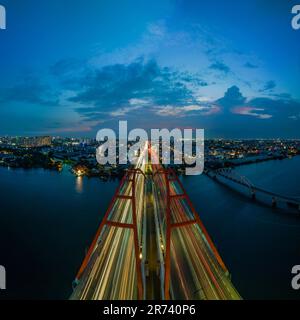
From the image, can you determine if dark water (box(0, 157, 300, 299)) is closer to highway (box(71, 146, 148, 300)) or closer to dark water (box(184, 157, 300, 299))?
dark water (box(184, 157, 300, 299))

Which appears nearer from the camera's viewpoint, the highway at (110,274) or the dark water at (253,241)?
the highway at (110,274)

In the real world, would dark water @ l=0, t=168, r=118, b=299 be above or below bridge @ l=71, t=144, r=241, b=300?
below

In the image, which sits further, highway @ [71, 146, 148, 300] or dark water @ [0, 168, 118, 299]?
dark water @ [0, 168, 118, 299]

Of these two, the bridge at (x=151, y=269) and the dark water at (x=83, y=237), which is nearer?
the bridge at (x=151, y=269)

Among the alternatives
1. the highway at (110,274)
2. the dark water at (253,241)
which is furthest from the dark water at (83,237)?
the highway at (110,274)

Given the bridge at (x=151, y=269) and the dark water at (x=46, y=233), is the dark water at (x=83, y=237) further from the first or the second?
the bridge at (x=151, y=269)

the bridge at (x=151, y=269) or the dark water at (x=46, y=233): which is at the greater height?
the bridge at (x=151, y=269)

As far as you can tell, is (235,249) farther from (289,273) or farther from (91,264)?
(91,264)

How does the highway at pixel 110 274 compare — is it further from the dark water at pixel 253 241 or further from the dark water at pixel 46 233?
the dark water at pixel 253 241

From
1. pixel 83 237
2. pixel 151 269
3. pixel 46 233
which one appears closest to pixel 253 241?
pixel 151 269

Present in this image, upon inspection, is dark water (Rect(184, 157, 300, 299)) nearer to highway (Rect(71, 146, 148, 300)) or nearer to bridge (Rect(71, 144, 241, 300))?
bridge (Rect(71, 144, 241, 300))

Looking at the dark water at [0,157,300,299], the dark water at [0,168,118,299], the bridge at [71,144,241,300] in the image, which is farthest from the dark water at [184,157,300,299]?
the dark water at [0,168,118,299]
